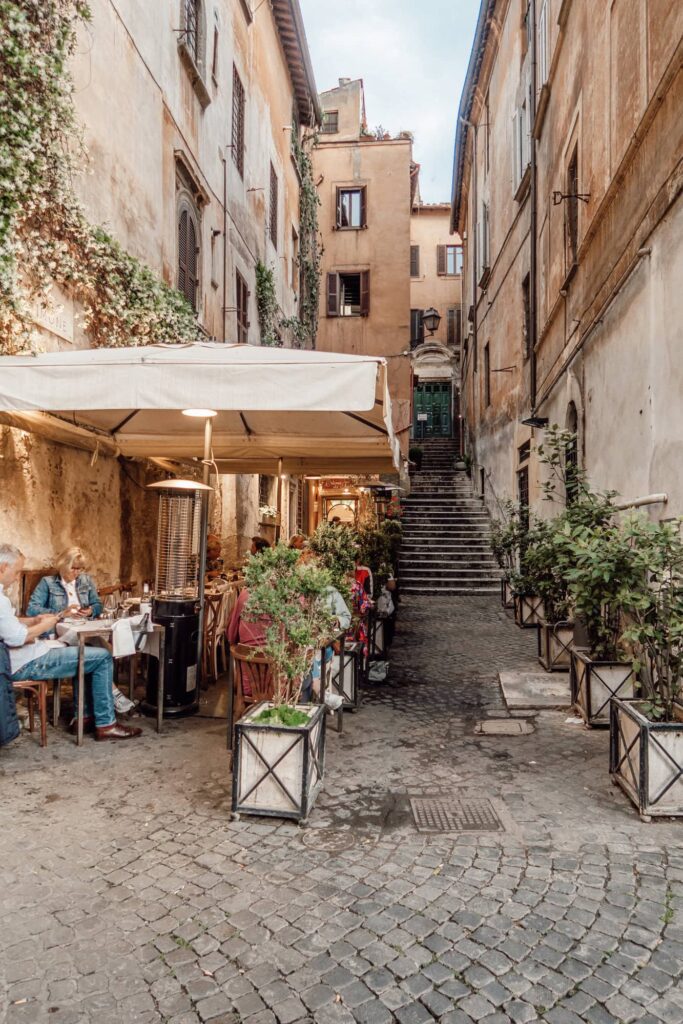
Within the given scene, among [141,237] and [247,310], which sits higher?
[247,310]

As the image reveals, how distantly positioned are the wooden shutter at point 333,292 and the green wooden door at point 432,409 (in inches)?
273

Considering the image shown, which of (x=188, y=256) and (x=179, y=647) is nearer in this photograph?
(x=179, y=647)

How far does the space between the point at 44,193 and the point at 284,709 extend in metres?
4.89

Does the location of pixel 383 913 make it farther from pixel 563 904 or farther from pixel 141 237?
pixel 141 237

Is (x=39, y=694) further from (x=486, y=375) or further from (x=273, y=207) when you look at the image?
(x=486, y=375)

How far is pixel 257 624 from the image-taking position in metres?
4.64

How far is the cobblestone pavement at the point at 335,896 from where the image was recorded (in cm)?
240

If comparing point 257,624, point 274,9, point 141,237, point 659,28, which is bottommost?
point 257,624

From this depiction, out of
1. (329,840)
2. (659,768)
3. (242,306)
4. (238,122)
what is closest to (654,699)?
(659,768)

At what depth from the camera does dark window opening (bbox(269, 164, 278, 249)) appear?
53.4 ft

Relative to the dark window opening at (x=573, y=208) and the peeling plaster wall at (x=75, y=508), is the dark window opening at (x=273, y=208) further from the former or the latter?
the peeling plaster wall at (x=75, y=508)

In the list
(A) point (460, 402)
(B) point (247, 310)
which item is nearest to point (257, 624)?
(B) point (247, 310)

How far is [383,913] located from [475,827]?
1.03 m

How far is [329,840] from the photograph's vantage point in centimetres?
359
